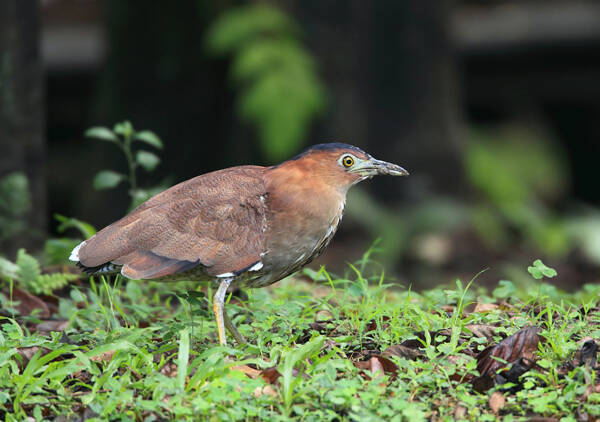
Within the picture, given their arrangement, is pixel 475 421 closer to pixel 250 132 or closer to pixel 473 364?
pixel 473 364

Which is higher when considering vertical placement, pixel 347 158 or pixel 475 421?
pixel 347 158

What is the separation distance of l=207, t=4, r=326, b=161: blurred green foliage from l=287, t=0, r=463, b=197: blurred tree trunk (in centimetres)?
72

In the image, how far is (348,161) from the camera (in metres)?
4.75

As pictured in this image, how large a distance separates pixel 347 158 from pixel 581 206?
282 inches

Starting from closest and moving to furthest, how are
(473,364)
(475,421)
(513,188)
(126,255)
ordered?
(475,421)
(473,364)
(126,255)
(513,188)

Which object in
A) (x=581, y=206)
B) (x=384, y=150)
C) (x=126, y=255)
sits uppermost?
(x=126, y=255)

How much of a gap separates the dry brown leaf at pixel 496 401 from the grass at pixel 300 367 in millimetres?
17

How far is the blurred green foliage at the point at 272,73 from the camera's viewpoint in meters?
9.18

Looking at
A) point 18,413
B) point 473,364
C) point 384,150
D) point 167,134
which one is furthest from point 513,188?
point 18,413

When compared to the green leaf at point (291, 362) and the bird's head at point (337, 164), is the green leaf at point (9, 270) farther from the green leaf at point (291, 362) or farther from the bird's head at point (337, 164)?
the green leaf at point (291, 362)

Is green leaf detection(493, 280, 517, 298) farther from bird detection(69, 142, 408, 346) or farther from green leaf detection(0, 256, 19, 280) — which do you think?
green leaf detection(0, 256, 19, 280)

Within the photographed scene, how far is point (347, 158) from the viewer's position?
4742 millimetres

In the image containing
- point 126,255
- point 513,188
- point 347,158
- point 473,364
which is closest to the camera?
point 473,364

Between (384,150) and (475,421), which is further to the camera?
(384,150)
